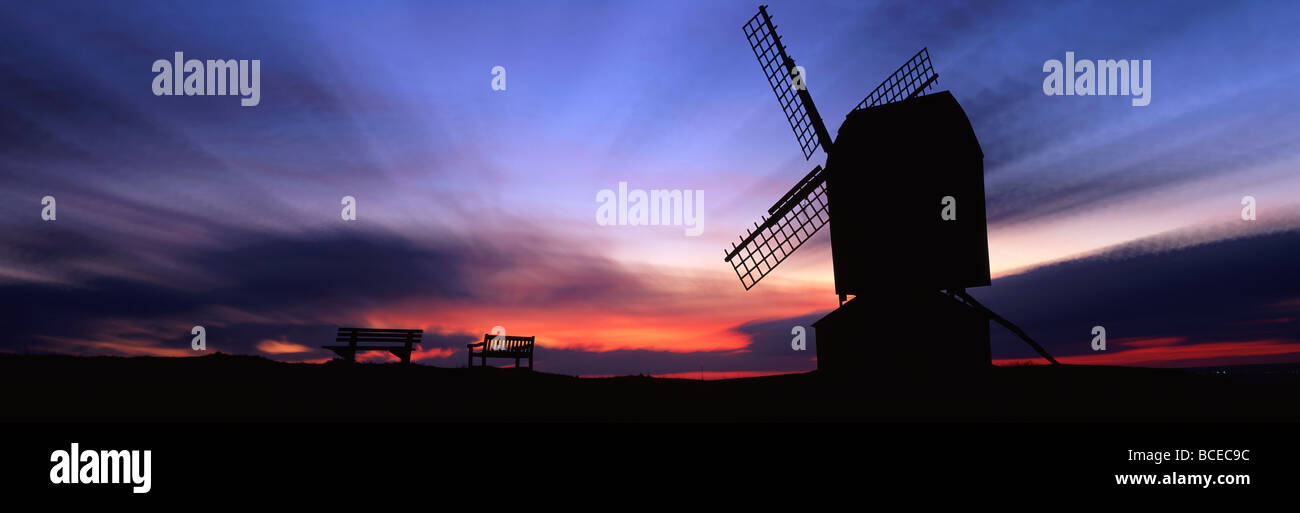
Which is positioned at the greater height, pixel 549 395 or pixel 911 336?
pixel 911 336

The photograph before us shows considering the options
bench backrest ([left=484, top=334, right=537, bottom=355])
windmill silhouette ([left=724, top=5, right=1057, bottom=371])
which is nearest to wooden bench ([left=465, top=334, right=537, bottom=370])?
bench backrest ([left=484, top=334, right=537, bottom=355])

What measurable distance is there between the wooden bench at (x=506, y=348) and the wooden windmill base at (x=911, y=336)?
9.73 meters

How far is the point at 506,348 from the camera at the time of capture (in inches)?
820

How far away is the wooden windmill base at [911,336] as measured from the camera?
739 inches

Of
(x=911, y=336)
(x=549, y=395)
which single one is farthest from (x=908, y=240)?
(x=549, y=395)

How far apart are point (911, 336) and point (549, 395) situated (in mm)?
10645

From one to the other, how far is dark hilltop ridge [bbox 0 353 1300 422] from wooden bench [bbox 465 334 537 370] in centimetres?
Result: 221

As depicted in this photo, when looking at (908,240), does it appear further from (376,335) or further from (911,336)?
(376,335)

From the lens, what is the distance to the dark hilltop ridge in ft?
40.8

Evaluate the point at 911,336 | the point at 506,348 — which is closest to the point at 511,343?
the point at 506,348

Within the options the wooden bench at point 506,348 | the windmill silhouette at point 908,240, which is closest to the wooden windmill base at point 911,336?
the windmill silhouette at point 908,240

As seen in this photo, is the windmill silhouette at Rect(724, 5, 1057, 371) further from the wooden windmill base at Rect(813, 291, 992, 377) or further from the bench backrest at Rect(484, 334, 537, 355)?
the bench backrest at Rect(484, 334, 537, 355)

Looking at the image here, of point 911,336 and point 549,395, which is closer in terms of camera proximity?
point 549,395
